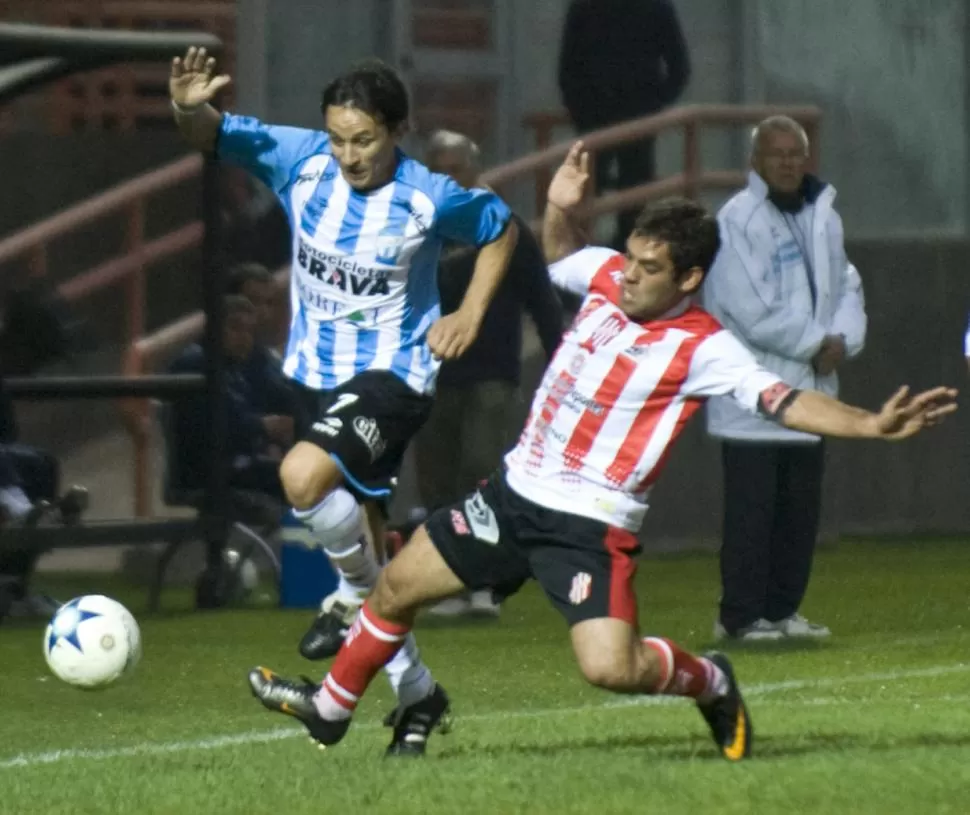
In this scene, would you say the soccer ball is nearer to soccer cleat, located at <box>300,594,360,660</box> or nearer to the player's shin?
soccer cleat, located at <box>300,594,360,660</box>

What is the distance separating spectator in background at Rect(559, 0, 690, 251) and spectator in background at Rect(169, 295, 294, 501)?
13.2 feet

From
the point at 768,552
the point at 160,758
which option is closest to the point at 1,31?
the point at 768,552

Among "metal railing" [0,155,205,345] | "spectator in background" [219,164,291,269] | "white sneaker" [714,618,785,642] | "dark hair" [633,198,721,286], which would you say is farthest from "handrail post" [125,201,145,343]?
"dark hair" [633,198,721,286]

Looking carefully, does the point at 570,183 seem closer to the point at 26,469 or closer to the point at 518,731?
the point at 518,731

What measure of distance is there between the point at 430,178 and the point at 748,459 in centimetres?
286

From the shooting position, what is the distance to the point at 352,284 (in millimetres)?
8344

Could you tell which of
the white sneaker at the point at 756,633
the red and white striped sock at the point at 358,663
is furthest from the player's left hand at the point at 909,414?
the white sneaker at the point at 756,633

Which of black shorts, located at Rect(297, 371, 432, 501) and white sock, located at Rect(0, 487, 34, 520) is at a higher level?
black shorts, located at Rect(297, 371, 432, 501)

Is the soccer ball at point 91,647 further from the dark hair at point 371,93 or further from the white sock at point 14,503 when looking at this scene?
the white sock at point 14,503

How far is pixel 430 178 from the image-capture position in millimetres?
8445

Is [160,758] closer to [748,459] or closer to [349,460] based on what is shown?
[349,460]

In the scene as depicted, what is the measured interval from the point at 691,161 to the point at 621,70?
81 cm

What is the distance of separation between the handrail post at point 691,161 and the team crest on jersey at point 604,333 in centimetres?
964

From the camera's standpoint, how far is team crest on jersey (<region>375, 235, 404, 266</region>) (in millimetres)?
8312
